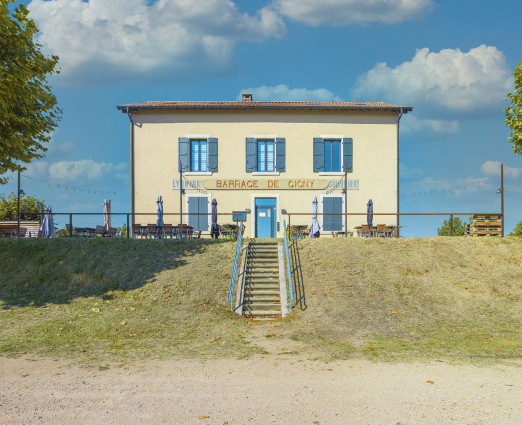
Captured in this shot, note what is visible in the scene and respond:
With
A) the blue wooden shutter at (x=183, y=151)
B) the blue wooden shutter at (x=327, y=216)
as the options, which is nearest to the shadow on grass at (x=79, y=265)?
the blue wooden shutter at (x=183, y=151)

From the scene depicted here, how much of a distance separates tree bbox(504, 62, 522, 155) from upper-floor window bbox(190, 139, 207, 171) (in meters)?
12.3

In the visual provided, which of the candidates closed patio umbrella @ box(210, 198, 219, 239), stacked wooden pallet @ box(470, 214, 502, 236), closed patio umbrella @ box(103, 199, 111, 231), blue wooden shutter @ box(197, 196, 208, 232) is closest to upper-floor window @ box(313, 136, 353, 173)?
closed patio umbrella @ box(210, 198, 219, 239)

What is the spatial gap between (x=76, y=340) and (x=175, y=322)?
86.6 inches

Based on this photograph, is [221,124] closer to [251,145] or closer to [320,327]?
[251,145]

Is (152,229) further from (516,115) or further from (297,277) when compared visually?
(516,115)

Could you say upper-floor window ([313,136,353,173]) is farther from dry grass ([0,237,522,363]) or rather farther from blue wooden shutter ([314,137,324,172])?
dry grass ([0,237,522,363])

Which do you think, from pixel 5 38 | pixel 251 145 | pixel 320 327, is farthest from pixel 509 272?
pixel 5 38

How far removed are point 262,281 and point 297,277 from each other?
105 cm

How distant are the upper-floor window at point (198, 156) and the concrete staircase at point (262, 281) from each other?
6.62 m

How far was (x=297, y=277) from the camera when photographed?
13156 mm

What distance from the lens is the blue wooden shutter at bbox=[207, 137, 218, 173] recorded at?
20.7 m

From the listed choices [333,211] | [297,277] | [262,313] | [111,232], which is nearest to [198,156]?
[111,232]

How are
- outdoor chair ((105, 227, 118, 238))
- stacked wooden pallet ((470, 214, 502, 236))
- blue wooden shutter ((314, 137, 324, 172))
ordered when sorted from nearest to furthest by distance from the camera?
stacked wooden pallet ((470, 214, 502, 236)), outdoor chair ((105, 227, 118, 238)), blue wooden shutter ((314, 137, 324, 172))

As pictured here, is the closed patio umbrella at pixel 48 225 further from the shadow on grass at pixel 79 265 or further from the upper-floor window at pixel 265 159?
the upper-floor window at pixel 265 159
